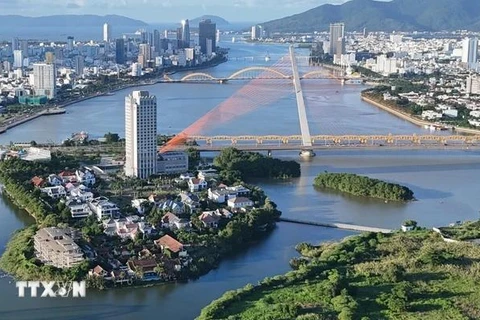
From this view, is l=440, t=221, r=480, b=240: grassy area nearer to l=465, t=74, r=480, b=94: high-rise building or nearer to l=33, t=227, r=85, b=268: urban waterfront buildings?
l=33, t=227, r=85, b=268: urban waterfront buildings

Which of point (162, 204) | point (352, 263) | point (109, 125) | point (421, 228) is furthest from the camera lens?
point (109, 125)

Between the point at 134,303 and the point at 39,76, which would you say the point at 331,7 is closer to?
the point at 39,76

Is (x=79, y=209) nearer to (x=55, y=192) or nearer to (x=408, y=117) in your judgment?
(x=55, y=192)

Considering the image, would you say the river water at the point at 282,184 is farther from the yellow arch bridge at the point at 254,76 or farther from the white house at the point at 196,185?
the yellow arch bridge at the point at 254,76

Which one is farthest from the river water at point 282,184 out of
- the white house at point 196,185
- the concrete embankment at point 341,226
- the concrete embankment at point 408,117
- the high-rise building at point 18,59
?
the high-rise building at point 18,59

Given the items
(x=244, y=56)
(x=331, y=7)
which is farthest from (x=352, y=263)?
(x=331, y=7)
